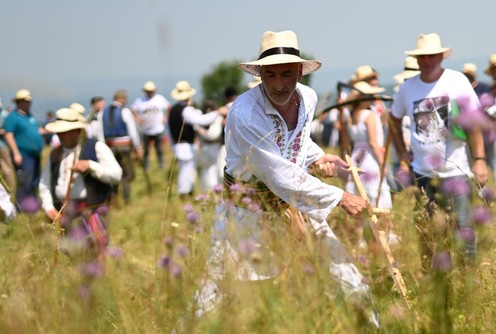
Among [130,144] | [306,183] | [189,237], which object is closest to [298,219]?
[306,183]

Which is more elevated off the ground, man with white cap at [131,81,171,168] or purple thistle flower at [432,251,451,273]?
purple thistle flower at [432,251,451,273]

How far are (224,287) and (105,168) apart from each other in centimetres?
347

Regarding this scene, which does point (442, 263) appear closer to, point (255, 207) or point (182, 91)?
point (255, 207)

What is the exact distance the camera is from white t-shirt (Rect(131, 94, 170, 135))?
569 inches

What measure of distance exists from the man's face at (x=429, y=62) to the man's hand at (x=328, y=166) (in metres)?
1.68

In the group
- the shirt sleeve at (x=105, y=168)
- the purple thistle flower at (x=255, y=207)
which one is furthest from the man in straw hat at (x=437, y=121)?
the shirt sleeve at (x=105, y=168)

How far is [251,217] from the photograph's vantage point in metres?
4.00

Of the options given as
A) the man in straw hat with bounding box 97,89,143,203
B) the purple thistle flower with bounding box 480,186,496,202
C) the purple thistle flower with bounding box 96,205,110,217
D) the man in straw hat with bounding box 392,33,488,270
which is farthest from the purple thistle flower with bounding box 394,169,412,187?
the man in straw hat with bounding box 97,89,143,203

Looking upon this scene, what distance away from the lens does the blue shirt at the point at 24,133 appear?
10695 millimetres

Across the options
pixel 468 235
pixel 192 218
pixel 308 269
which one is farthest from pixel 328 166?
pixel 308 269

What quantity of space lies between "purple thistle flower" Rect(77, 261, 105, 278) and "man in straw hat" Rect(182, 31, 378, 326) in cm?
37

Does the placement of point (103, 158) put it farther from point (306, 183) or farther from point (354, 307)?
point (354, 307)

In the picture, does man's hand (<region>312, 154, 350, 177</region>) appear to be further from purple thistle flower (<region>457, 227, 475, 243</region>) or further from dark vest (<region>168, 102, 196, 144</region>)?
dark vest (<region>168, 102, 196, 144</region>)

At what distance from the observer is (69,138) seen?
21.6ft
